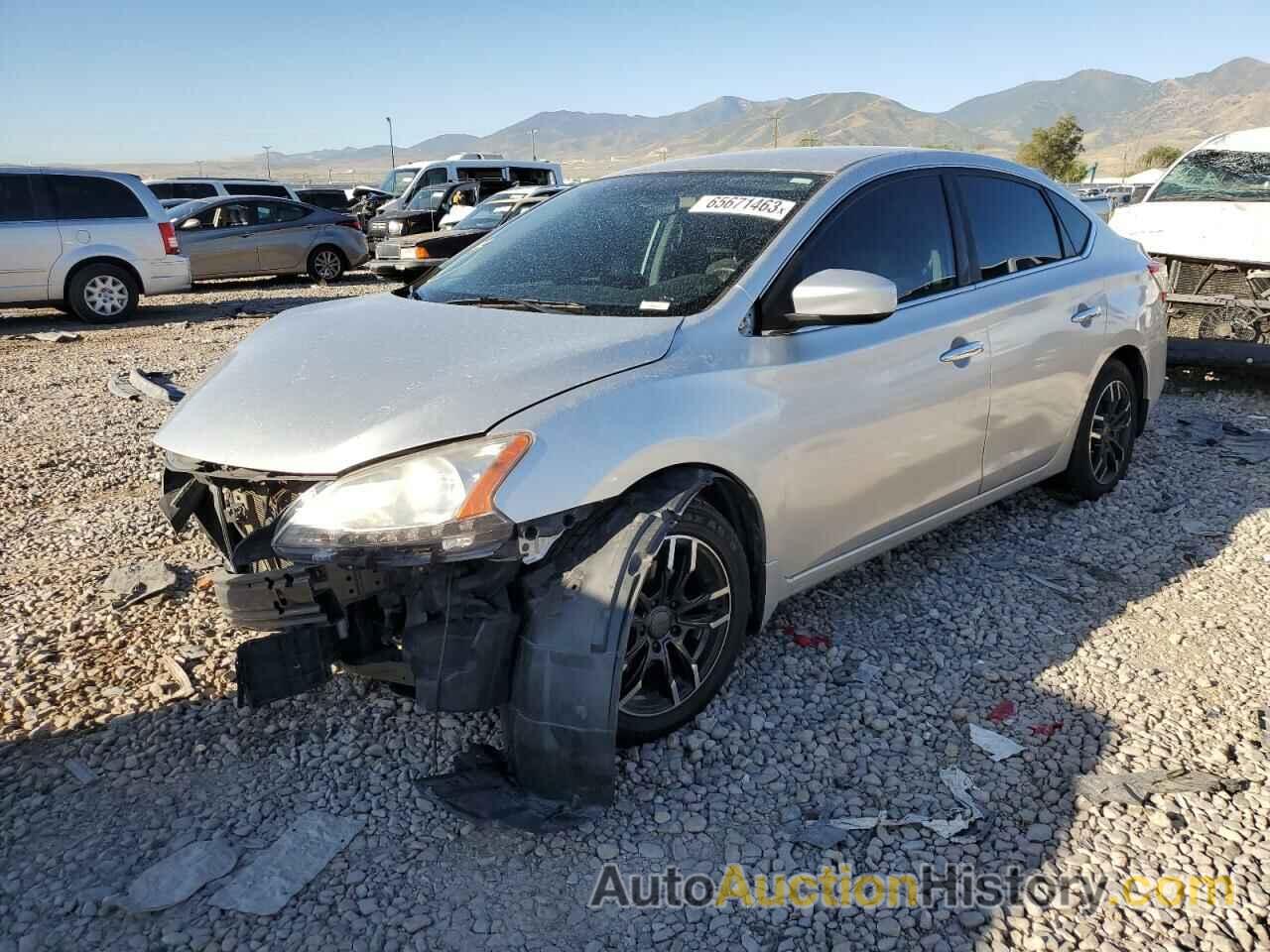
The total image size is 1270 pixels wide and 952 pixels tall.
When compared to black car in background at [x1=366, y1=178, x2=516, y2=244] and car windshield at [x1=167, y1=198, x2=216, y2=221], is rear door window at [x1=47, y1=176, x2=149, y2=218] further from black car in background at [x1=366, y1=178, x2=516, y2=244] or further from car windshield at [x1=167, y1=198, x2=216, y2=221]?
black car in background at [x1=366, y1=178, x2=516, y2=244]

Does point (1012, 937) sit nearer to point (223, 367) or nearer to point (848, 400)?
point (848, 400)

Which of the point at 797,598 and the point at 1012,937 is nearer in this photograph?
the point at 1012,937

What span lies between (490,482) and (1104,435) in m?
3.70

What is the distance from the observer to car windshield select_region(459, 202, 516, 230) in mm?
14953

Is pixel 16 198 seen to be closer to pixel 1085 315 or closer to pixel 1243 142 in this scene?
pixel 1085 315

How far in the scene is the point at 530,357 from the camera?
9.04ft

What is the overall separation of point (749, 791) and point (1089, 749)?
1057 mm

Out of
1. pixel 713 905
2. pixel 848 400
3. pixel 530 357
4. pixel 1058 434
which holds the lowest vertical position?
pixel 713 905

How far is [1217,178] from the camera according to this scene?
28.1 ft

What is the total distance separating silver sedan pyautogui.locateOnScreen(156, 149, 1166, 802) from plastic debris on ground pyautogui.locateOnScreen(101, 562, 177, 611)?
107 cm

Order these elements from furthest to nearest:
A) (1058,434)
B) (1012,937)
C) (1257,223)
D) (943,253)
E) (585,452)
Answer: (1257,223) → (1058,434) → (943,253) → (585,452) → (1012,937)

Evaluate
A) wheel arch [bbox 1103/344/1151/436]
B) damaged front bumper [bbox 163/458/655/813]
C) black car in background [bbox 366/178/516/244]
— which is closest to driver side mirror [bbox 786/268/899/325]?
damaged front bumper [bbox 163/458/655/813]

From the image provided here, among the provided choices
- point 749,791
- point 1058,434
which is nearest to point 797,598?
point 749,791

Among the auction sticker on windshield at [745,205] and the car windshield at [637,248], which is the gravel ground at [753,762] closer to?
the car windshield at [637,248]
